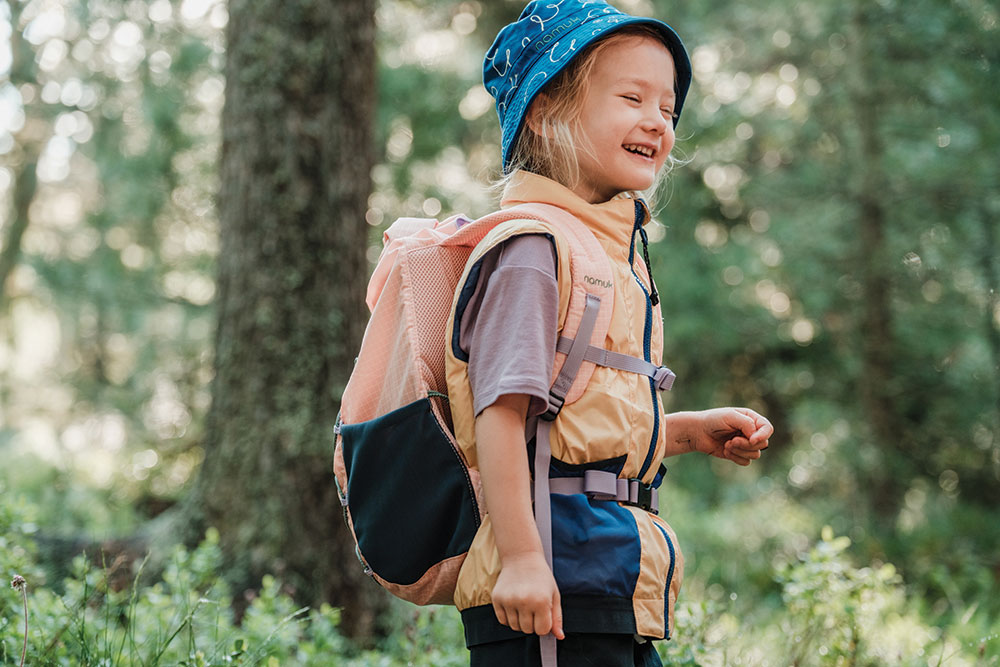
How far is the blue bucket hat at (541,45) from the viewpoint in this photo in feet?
5.98

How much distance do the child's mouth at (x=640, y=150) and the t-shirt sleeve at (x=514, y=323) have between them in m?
0.33

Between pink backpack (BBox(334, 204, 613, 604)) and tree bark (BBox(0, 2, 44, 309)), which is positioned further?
tree bark (BBox(0, 2, 44, 309))

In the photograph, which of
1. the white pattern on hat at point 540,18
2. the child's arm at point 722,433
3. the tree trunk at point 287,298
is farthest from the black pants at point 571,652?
the tree trunk at point 287,298

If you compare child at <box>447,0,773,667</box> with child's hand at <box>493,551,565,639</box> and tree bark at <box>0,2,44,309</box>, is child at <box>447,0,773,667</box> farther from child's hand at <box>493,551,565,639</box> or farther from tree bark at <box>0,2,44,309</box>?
tree bark at <box>0,2,44,309</box>

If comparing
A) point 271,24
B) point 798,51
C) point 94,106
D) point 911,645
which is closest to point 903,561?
point 911,645

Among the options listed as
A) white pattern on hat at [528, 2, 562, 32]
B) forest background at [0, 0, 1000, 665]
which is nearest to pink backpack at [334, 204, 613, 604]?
white pattern on hat at [528, 2, 562, 32]

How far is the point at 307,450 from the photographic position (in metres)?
3.74

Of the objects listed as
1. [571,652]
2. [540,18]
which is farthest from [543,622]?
[540,18]

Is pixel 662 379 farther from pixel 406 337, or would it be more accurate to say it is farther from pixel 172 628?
pixel 172 628

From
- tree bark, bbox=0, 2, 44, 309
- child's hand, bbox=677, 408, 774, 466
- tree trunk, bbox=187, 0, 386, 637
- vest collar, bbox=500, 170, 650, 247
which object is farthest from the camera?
tree bark, bbox=0, 2, 44, 309

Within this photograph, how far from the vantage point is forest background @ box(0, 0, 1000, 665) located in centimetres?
373

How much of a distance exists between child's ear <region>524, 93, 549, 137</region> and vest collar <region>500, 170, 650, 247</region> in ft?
0.32

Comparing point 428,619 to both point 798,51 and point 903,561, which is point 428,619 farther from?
point 798,51

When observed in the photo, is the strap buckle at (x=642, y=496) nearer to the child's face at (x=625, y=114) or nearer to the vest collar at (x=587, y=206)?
the vest collar at (x=587, y=206)
